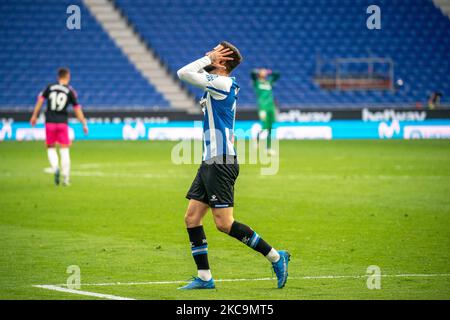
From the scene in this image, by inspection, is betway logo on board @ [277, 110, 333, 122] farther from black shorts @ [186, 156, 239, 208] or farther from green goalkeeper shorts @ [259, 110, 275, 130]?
black shorts @ [186, 156, 239, 208]

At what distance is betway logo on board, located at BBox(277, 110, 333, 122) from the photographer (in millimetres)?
36312

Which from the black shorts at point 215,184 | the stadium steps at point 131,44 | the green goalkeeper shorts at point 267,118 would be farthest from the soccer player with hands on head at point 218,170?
the stadium steps at point 131,44

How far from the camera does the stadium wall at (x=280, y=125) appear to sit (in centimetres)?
3494

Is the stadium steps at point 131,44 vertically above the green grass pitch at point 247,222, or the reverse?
the stadium steps at point 131,44

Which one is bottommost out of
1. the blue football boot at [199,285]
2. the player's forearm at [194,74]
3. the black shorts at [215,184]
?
the blue football boot at [199,285]

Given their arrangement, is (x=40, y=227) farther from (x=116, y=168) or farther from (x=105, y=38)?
(x=105, y=38)

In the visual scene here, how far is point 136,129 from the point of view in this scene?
118 feet

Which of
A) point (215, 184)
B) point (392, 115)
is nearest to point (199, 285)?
point (215, 184)

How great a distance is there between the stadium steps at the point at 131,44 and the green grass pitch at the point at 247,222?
48.7 feet

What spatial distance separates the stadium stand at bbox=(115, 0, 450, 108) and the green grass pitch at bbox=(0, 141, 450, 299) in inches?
614

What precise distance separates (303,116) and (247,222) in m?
22.3

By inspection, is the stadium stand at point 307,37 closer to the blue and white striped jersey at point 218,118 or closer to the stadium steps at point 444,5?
the stadium steps at point 444,5

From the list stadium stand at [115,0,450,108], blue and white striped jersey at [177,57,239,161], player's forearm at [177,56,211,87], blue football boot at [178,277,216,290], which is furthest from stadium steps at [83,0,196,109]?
blue football boot at [178,277,216,290]
